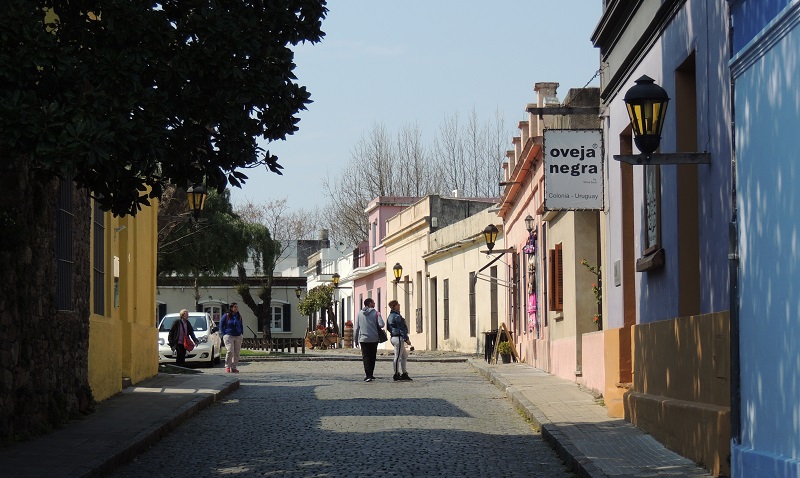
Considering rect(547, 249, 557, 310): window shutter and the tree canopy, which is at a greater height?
the tree canopy

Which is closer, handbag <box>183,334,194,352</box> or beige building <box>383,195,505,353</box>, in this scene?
handbag <box>183,334,194,352</box>

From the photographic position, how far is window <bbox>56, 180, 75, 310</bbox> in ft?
44.0

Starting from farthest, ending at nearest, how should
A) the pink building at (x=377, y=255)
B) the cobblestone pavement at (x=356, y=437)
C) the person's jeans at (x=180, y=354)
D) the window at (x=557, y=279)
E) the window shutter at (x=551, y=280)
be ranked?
the pink building at (x=377, y=255), the person's jeans at (x=180, y=354), the window shutter at (x=551, y=280), the window at (x=557, y=279), the cobblestone pavement at (x=356, y=437)

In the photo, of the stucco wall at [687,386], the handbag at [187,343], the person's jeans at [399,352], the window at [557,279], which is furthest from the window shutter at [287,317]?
the stucco wall at [687,386]

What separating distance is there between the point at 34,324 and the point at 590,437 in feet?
18.3

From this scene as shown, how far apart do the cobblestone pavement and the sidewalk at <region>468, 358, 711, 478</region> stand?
0.21 metres

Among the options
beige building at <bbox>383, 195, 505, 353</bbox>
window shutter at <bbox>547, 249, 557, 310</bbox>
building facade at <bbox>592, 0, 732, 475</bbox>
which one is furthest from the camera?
beige building at <bbox>383, 195, 505, 353</bbox>

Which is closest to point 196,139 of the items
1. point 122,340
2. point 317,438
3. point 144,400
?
point 317,438

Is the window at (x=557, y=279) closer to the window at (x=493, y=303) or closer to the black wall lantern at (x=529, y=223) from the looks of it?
the black wall lantern at (x=529, y=223)

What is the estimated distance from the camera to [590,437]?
37.9 feet

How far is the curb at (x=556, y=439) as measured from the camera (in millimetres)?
9453

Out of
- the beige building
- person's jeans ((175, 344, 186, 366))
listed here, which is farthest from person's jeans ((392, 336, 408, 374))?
the beige building

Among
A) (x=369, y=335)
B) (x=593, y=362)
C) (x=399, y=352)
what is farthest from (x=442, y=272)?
(x=593, y=362)

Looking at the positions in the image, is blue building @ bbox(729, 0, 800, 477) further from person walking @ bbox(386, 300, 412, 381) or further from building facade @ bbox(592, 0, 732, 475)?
person walking @ bbox(386, 300, 412, 381)
